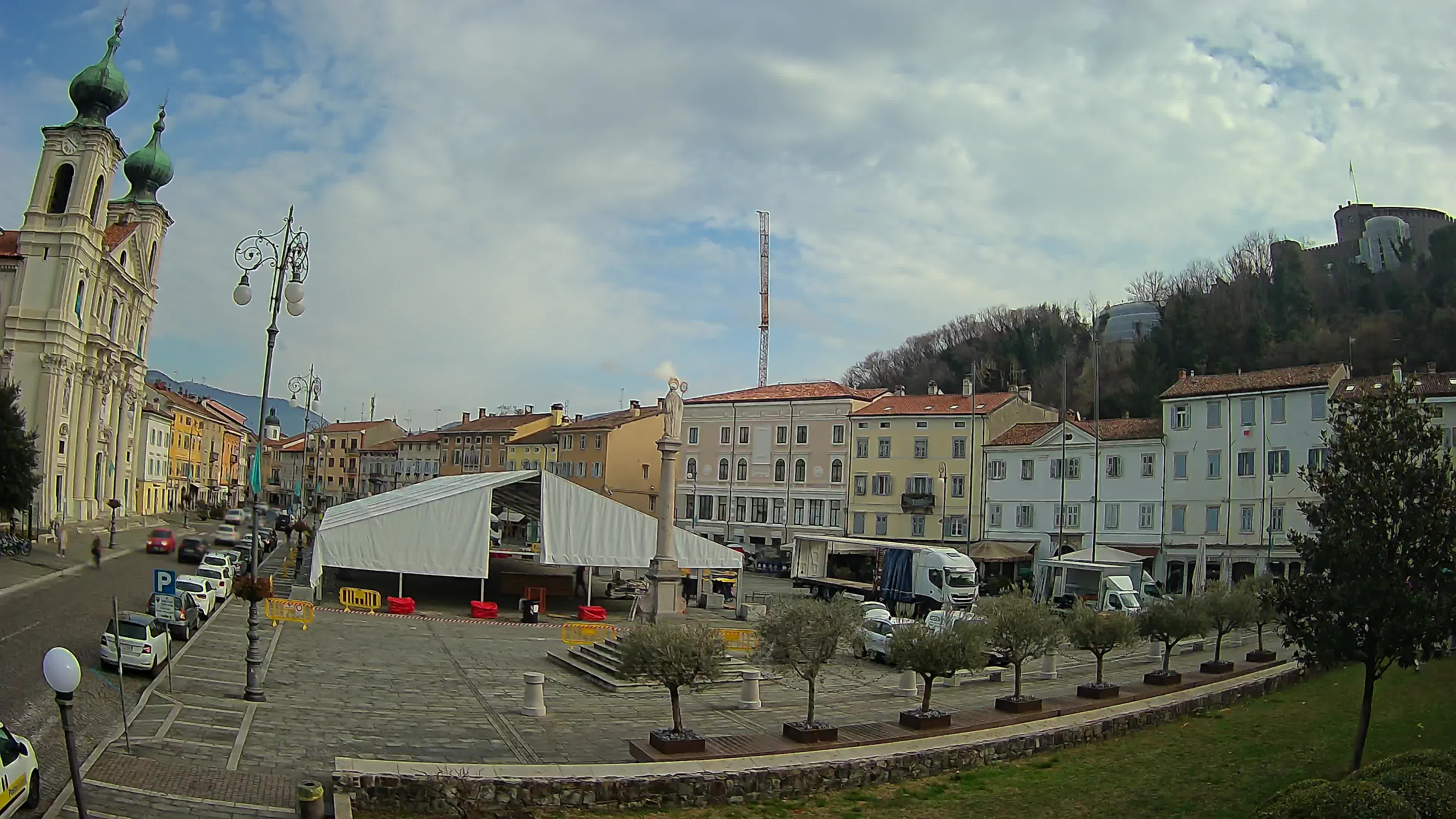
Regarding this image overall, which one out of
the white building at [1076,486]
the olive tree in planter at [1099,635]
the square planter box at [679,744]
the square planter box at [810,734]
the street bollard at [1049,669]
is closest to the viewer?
the square planter box at [679,744]

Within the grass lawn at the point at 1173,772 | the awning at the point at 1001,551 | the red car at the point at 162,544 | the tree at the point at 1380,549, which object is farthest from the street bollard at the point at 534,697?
the awning at the point at 1001,551

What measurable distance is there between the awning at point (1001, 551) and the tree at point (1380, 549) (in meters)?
38.9

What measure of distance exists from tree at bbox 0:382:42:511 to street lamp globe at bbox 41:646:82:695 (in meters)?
41.7

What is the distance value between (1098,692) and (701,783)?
10939 millimetres

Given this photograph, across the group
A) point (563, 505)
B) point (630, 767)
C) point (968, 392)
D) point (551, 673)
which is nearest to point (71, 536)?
point (563, 505)

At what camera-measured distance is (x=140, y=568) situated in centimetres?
4194

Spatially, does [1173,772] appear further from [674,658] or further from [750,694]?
[750,694]

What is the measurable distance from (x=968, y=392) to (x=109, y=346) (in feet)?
191

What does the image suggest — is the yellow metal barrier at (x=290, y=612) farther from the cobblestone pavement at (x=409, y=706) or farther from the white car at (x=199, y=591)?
the white car at (x=199, y=591)

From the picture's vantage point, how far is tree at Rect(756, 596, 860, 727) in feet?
56.1

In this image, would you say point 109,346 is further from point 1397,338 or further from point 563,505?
point 1397,338

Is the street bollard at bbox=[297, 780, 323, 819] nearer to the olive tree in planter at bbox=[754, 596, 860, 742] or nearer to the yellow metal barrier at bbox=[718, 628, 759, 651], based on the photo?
the olive tree in planter at bbox=[754, 596, 860, 742]

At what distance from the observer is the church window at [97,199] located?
63.2 m

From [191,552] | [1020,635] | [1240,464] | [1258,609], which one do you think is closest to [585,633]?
[1020,635]
